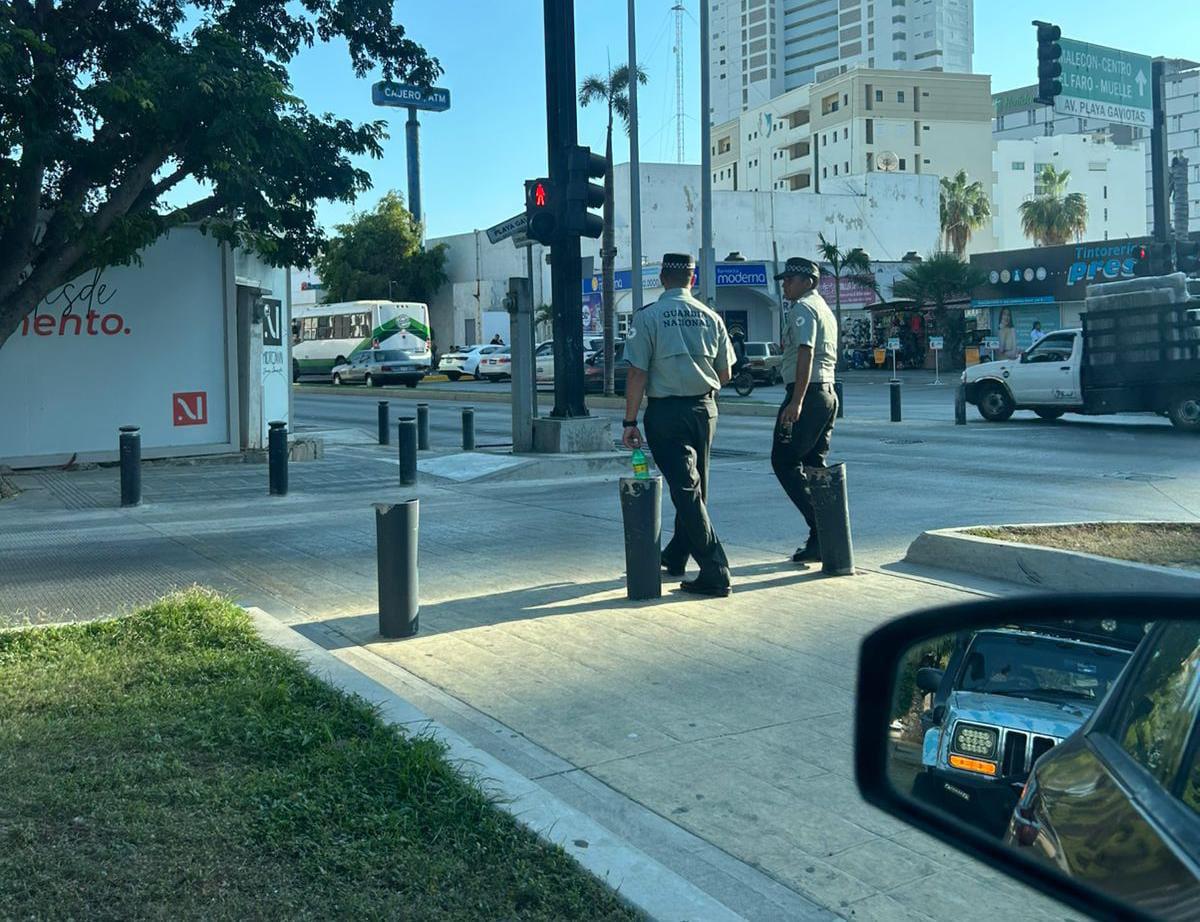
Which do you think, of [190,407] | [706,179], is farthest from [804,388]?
[706,179]

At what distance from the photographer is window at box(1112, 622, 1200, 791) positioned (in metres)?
1.53

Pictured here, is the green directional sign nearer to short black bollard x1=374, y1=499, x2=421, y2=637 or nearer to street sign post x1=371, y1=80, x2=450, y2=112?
short black bollard x1=374, y1=499, x2=421, y2=637

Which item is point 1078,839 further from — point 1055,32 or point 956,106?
point 956,106

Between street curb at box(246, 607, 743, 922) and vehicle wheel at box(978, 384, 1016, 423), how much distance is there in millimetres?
18937

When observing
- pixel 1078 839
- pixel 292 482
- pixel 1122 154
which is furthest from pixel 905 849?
pixel 1122 154

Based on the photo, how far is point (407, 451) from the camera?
46.2 feet

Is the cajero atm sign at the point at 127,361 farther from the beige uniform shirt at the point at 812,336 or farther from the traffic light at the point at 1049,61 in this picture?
the traffic light at the point at 1049,61

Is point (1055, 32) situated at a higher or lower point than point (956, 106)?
lower

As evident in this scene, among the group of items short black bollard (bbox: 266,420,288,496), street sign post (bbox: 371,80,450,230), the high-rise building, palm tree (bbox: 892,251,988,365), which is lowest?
short black bollard (bbox: 266,420,288,496)

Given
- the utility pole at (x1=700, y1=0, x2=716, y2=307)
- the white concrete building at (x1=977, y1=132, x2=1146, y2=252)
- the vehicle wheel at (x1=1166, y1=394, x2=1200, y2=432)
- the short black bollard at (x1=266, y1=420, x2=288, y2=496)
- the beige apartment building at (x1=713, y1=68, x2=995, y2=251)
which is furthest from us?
the white concrete building at (x1=977, y1=132, x2=1146, y2=252)

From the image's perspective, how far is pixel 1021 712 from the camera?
198cm

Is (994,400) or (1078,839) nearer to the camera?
(1078,839)

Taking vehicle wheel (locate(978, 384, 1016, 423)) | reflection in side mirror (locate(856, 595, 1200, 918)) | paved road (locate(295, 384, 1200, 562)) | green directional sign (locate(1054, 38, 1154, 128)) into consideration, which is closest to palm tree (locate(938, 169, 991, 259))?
green directional sign (locate(1054, 38, 1154, 128))

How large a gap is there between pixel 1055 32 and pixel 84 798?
78.0ft
